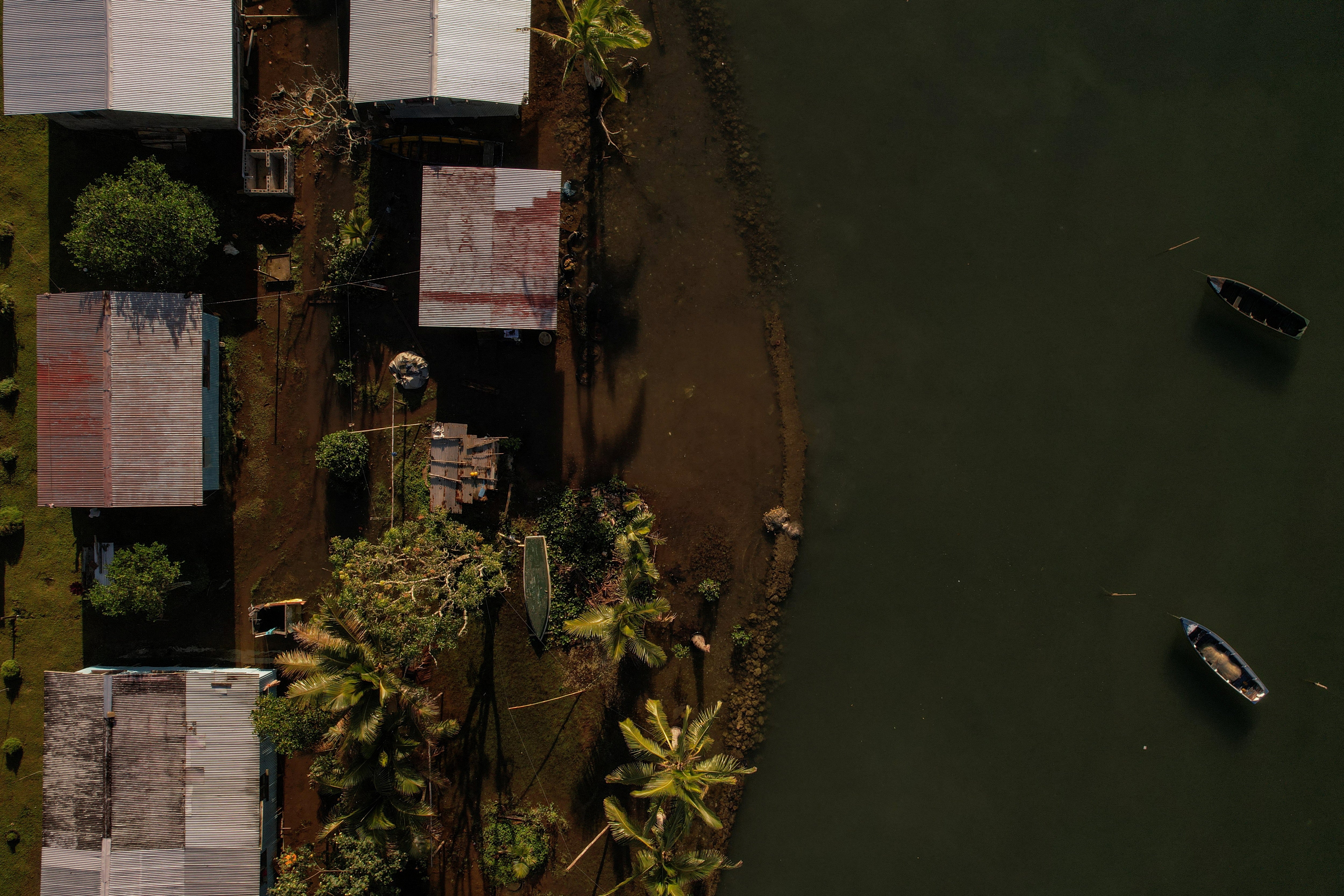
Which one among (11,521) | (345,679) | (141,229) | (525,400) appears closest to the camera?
(345,679)

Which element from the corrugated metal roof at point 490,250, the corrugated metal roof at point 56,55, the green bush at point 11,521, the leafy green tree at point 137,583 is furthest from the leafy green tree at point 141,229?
the leafy green tree at point 137,583

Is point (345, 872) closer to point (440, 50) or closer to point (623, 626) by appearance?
point (623, 626)

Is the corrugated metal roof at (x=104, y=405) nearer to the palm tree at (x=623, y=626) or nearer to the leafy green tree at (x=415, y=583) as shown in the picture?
the leafy green tree at (x=415, y=583)

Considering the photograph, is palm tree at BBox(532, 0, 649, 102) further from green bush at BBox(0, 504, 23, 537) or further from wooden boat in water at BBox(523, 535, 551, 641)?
green bush at BBox(0, 504, 23, 537)

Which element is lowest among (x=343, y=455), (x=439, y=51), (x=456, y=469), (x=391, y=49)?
(x=456, y=469)

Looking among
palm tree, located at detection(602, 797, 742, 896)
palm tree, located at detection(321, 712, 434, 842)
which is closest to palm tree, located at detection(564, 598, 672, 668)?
palm tree, located at detection(602, 797, 742, 896)

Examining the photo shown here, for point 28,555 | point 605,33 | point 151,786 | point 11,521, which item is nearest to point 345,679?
point 151,786

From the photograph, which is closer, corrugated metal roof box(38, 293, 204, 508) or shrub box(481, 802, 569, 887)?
corrugated metal roof box(38, 293, 204, 508)
